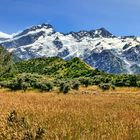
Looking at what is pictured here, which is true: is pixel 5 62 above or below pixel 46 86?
above

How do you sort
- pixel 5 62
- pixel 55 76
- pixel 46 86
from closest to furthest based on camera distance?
pixel 46 86 < pixel 5 62 < pixel 55 76

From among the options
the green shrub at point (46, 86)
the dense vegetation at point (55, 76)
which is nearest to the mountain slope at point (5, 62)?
the dense vegetation at point (55, 76)

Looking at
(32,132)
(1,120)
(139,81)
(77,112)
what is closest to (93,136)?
(32,132)

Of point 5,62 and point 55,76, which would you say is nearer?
point 5,62

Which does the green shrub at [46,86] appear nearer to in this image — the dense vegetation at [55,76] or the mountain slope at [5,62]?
the dense vegetation at [55,76]

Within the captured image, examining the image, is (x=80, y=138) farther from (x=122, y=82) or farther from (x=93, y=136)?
(x=122, y=82)

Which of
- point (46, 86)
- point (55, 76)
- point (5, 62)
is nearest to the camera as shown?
point (46, 86)

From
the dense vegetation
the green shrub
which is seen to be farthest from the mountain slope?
the green shrub

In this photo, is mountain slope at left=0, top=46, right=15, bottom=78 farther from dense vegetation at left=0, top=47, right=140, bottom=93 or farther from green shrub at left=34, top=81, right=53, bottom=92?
green shrub at left=34, top=81, right=53, bottom=92

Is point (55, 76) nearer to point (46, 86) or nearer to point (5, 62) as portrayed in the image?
point (5, 62)

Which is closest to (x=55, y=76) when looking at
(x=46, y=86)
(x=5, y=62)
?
(x=5, y=62)

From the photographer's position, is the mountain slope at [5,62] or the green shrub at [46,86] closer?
the green shrub at [46,86]

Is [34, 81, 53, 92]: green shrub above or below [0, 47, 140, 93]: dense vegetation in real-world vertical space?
below

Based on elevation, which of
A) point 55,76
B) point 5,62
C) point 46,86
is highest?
point 5,62
